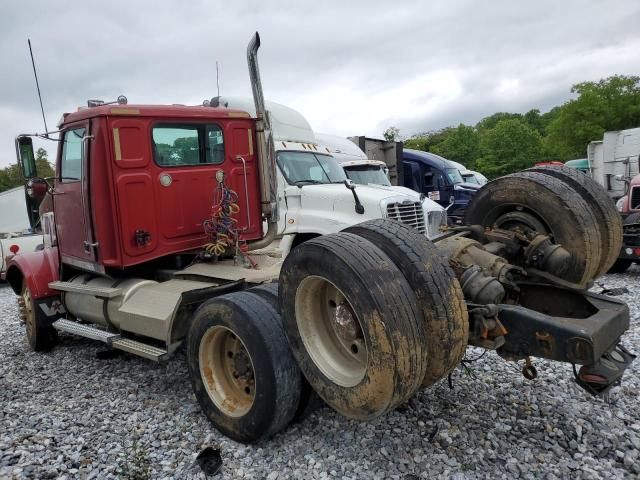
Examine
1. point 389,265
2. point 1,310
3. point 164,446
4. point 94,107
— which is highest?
point 94,107

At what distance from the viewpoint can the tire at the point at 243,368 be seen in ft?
10.4

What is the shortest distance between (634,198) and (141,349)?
424 inches

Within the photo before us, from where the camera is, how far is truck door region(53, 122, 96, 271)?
4645mm

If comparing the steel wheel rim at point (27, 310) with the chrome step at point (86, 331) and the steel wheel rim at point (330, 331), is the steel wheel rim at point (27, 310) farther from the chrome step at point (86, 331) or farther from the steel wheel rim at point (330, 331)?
the steel wheel rim at point (330, 331)

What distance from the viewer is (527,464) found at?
300cm

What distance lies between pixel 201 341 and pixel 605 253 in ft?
10.1

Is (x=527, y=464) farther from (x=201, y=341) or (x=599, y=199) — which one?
(x=201, y=341)

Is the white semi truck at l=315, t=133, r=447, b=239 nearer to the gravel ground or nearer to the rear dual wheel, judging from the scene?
the gravel ground

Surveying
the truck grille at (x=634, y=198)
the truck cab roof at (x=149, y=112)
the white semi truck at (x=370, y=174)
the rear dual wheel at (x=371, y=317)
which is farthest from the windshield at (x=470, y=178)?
the rear dual wheel at (x=371, y=317)

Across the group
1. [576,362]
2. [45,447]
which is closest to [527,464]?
[576,362]

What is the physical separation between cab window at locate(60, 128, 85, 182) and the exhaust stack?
170 cm

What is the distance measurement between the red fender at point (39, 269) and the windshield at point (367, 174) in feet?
20.9

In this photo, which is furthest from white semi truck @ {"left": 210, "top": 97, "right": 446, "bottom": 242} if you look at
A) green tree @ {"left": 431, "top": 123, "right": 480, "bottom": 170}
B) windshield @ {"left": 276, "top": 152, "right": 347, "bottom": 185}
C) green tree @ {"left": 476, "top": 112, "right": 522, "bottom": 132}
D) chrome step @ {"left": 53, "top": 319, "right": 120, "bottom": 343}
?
green tree @ {"left": 476, "top": 112, "right": 522, "bottom": 132}

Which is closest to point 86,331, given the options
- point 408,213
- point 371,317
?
point 371,317
